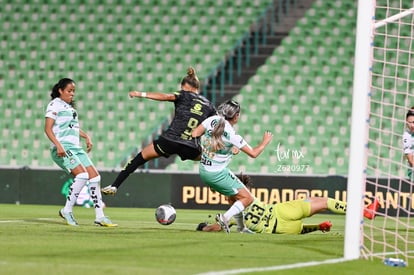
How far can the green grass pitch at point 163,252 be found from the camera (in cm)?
712

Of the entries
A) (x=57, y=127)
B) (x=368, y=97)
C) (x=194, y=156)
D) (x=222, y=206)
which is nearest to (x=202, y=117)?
(x=194, y=156)

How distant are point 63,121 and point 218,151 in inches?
89.3

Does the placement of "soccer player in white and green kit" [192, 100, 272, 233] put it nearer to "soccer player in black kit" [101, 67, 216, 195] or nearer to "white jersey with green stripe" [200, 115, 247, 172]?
"white jersey with green stripe" [200, 115, 247, 172]

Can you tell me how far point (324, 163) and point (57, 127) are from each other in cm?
1020

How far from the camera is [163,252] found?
8414mm

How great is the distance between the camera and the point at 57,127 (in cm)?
1240

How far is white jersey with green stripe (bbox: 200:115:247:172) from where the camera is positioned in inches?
440

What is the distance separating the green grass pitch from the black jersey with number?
1750mm

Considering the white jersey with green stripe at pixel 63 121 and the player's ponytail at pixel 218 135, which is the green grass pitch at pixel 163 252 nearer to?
the player's ponytail at pixel 218 135

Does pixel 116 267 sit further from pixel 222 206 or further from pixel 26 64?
pixel 26 64

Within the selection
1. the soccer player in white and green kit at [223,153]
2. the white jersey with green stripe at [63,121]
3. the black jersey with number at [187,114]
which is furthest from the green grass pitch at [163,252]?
the black jersey with number at [187,114]

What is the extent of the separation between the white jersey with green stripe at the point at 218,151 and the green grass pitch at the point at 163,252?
2.63 ft

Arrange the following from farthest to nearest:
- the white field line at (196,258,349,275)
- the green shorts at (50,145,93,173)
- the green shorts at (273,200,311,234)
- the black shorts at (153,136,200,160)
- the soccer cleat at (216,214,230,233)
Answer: the black shorts at (153,136,200,160), the green shorts at (50,145,93,173), the green shorts at (273,200,311,234), the soccer cleat at (216,214,230,233), the white field line at (196,258,349,275)

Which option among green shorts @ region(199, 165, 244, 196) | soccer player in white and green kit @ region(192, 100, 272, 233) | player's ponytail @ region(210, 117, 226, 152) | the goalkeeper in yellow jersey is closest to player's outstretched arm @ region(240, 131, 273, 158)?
soccer player in white and green kit @ region(192, 100, 272, 233)
